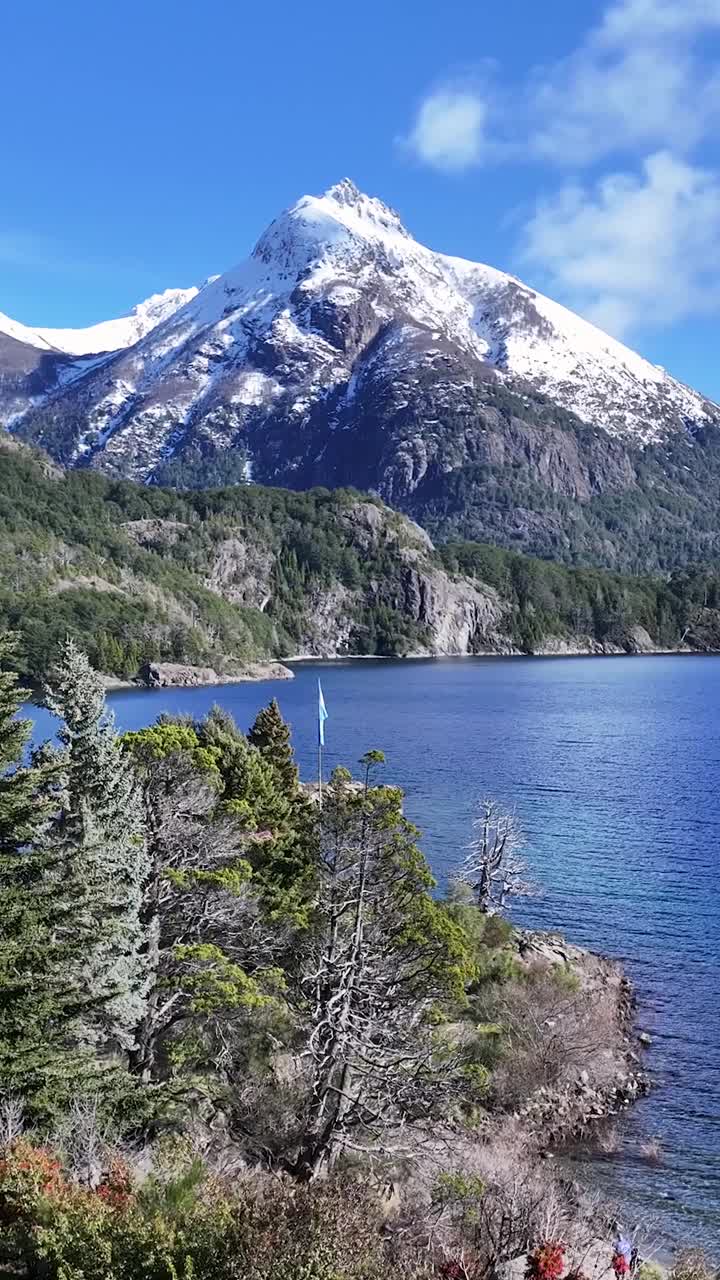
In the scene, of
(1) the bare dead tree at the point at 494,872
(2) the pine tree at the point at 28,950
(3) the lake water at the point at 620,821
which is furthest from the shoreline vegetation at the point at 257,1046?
(1) the bare dead tree at the point at 494,872

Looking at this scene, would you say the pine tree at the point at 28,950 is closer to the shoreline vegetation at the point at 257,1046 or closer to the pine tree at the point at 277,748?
the shoreline vegetation at the point at 257,1046

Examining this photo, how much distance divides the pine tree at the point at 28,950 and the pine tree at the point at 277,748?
27.8 meters

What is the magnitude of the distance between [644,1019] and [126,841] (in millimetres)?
25416

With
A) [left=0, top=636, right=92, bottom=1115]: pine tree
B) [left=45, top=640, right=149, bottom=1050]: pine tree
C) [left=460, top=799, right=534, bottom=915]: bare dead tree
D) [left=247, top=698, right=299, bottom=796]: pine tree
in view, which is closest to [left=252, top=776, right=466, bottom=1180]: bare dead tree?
[left=45, top=640, right=149, bottom=1050]: pine tree

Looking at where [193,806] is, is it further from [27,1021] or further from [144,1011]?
[27,1021]

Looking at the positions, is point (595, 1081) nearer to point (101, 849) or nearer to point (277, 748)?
point (101, 849)

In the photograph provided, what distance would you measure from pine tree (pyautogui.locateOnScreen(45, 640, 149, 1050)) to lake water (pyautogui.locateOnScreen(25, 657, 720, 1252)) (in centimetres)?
1569

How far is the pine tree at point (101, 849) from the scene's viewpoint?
22.8 metres

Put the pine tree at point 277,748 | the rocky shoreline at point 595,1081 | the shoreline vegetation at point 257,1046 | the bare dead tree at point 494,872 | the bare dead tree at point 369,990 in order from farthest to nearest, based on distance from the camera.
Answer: the pine tree at point 277,748
the bare dead tree at point 494,872
the rocky shoreline at point 595,1081
the bare dead tree at point 369,990
the shoreline vegetation at point 257,1046

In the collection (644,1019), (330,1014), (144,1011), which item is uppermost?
(330,1014)

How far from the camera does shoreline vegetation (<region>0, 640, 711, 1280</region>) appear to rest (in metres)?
13.0

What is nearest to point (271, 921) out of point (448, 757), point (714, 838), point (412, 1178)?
point (412, 1178)

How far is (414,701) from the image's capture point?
532ft

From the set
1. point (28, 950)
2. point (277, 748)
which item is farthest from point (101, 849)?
point (277, 748)
